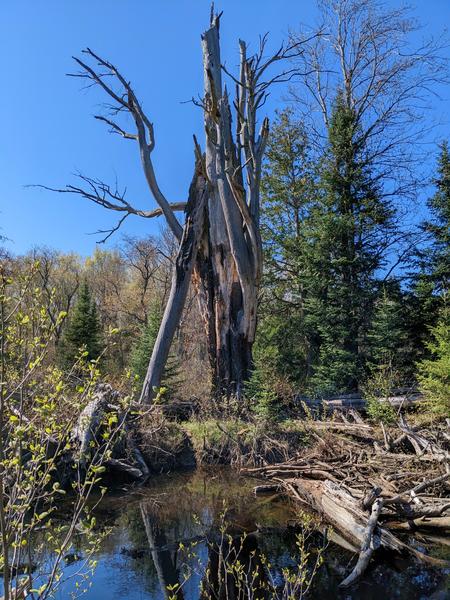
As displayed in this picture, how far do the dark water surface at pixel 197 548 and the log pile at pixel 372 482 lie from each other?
268 millimetres

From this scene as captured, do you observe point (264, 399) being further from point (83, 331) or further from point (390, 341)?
point (83, 331)

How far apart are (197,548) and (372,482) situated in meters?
2.81

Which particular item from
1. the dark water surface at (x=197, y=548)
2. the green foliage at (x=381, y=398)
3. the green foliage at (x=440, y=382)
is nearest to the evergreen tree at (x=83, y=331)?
the green foliage at (x=381, y=398)

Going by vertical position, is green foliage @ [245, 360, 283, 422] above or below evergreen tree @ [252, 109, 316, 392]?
below

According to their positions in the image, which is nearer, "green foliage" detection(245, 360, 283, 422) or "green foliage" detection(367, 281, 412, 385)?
"green foliage" detection(245, 360, 283, 422)

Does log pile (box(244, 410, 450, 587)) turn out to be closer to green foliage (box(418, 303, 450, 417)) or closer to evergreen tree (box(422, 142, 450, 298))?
green foliage (box(418, 303, 450, 417))

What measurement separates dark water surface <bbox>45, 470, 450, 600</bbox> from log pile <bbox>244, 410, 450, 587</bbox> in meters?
0.27

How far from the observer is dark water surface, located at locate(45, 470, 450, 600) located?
4.60m

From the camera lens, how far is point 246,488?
8.30 metres

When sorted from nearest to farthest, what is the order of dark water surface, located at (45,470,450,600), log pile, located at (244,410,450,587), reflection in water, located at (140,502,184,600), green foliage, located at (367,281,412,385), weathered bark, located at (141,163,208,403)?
dark water surface, located at (45,470,450,600) → reflection in water, located at (140,502,184,600) → log pile, located at (244,410,450,587) → weathered bark, located at (141,163,208,403) → green foliage, located at (367,281,412,385)

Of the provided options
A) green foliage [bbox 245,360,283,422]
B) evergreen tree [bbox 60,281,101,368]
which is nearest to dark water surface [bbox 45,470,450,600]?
green foliage [bbox 245,360,283,422]

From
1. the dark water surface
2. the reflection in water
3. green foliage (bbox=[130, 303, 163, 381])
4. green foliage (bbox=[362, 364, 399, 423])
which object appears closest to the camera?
the dark water surface

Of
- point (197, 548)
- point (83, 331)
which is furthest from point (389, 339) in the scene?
point (83, 331)

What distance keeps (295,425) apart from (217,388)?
9.83ft
